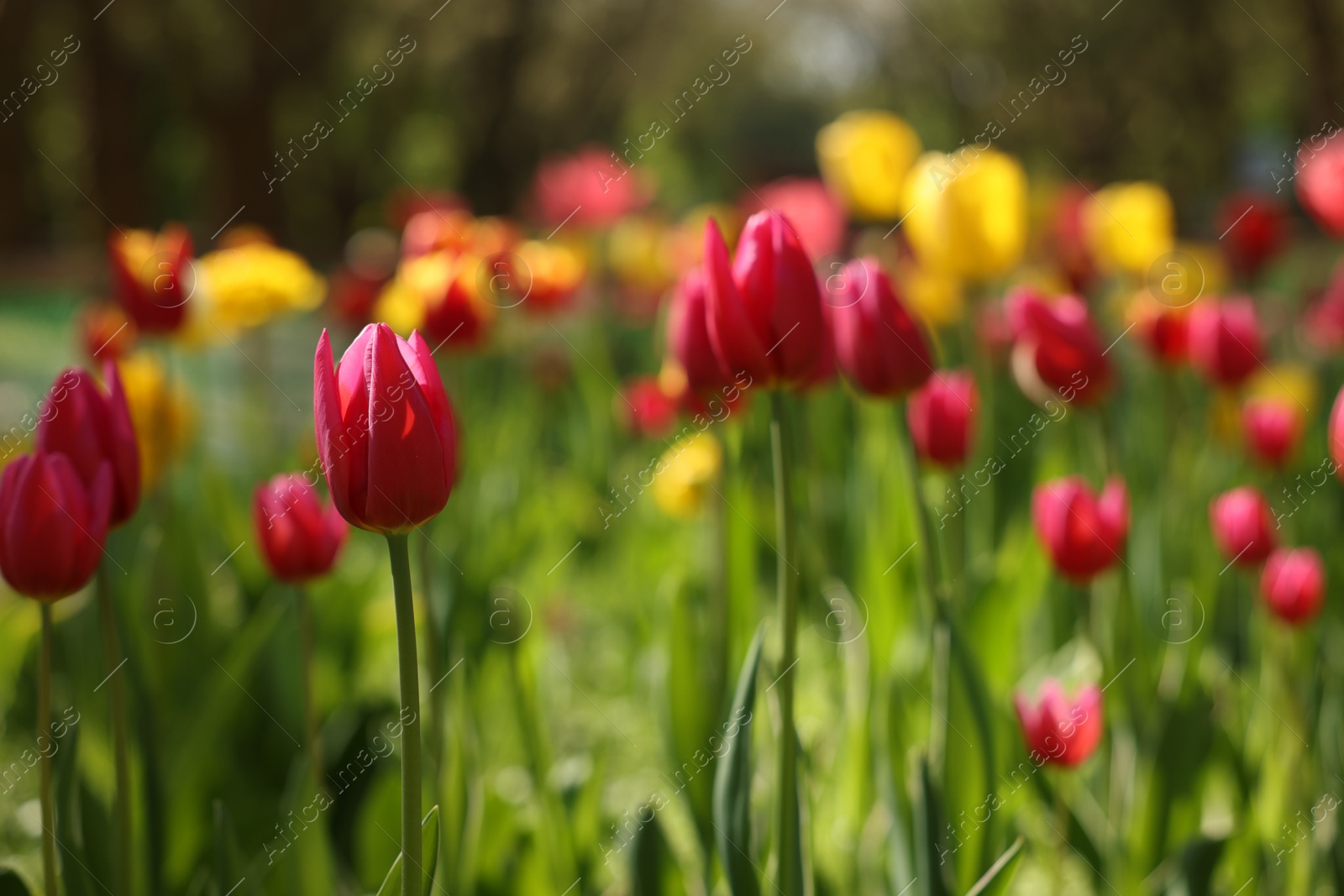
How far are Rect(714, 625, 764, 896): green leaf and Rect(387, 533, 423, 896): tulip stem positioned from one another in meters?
0.28

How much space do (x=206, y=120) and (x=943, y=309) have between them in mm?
7592

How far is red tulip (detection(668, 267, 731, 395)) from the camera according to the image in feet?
3.85

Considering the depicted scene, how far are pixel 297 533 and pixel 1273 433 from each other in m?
1.46

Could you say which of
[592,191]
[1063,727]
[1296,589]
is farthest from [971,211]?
[592,191]

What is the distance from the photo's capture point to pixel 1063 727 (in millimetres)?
1104

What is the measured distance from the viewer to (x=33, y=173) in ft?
45.9

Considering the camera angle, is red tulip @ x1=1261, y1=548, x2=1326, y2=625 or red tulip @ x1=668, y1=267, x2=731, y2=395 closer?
red tulip @ x1=668, y1=267, x2=731, y2=395

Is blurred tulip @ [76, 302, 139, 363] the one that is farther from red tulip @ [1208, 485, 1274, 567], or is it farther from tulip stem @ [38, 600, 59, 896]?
red tulip @ [1208, 485, 1274, 567]

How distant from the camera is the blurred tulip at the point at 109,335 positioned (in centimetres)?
195

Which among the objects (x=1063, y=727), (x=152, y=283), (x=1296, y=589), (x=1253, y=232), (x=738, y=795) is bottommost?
(x=1253, y=232)

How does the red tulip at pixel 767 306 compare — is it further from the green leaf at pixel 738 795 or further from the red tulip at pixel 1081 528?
the red tulip at pixel 1081 528

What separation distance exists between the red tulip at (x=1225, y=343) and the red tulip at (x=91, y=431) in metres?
1.57

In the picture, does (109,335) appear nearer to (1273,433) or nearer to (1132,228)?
(1273,433)

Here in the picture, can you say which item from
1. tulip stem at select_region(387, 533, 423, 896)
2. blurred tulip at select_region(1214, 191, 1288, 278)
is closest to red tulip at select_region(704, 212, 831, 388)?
tulip stem at select_region(387, 533, 423, 896)
